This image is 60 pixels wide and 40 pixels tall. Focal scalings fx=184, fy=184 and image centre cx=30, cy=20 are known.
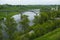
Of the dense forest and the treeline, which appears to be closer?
the dense forest

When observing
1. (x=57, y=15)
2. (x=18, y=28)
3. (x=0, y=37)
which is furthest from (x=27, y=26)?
(x=57, y=15)

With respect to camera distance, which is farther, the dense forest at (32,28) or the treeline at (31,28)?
the treeline at (31,28)

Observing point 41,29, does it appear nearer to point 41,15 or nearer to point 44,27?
point 44,27

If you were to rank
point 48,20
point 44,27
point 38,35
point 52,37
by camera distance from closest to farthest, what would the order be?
point 52,37
point 38,35
point 44,27
point 48,20

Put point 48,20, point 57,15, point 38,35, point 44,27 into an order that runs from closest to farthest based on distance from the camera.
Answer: point 38,35, point 44,27, point 48,20, point 57,15

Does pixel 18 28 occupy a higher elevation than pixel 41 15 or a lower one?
lower

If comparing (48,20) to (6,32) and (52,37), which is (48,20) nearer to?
(6,32)

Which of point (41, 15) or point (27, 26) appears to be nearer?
point (27, 26)

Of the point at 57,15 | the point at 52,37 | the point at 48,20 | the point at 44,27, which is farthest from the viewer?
the point at 57,15

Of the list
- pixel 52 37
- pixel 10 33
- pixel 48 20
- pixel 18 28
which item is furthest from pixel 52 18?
pixel 52 37
